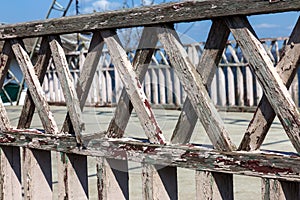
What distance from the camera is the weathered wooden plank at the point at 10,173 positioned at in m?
3.55

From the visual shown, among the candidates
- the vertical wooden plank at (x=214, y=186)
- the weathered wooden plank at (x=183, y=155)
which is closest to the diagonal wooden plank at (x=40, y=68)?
the weathered wooden plank at (x=183, y=155)

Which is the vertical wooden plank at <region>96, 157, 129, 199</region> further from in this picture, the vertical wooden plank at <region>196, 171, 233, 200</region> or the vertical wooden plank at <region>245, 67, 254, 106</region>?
the vertical wooden plank at <region>245, 67, 254, 106</region>

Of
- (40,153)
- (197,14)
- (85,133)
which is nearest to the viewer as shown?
(197,14)

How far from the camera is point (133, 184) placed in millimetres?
5188

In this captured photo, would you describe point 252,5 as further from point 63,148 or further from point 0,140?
point 0,140

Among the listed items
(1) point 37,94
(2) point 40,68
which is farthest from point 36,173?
(2) point 40,68

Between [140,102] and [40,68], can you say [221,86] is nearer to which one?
[40,68]

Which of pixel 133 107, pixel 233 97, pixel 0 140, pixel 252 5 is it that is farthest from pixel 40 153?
pixel 233 97

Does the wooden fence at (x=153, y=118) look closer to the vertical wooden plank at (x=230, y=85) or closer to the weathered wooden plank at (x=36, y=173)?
the weathered wooden plank at (x=36, y=173)

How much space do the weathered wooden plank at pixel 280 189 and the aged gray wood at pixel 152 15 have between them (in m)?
0.63

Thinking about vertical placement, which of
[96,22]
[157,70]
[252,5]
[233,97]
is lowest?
[252,5]

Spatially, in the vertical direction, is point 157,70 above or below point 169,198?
above

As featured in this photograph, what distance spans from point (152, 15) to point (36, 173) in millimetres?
1312

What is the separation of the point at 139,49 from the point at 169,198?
0.69 meters
